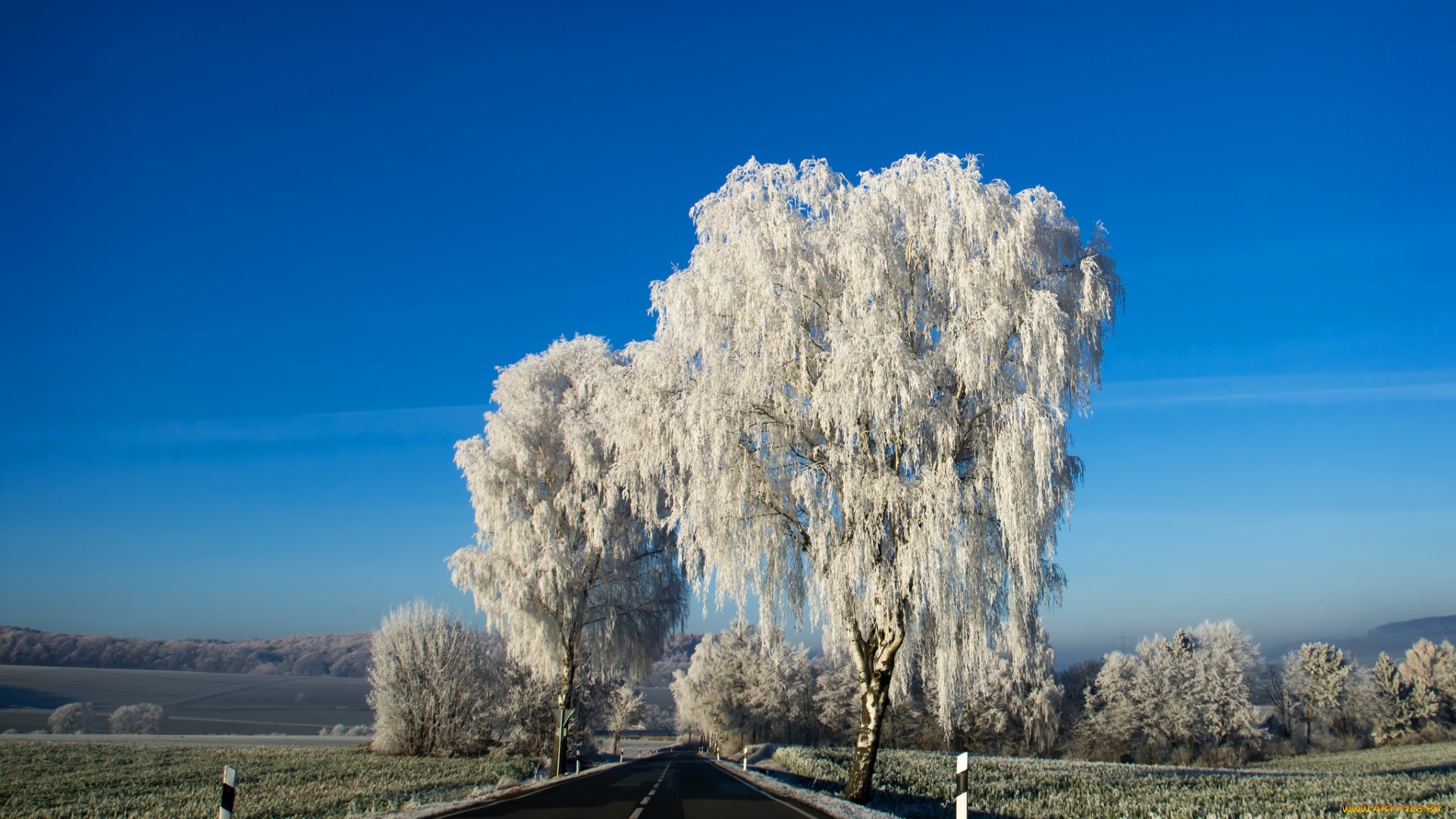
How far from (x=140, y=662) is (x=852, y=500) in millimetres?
214906

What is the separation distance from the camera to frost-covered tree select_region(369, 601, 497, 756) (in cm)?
2866

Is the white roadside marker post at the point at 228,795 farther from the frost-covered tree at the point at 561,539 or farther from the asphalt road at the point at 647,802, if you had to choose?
the frost-covered tree at the point at 561,539

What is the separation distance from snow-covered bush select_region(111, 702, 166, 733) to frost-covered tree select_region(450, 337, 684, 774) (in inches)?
2345

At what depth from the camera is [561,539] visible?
71.6ft

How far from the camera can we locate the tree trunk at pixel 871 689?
12.8m

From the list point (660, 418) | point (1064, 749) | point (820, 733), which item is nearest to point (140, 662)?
point (820, 733)

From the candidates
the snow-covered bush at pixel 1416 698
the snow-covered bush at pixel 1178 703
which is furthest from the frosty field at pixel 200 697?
the snow-covered bush at pixel 1416 698

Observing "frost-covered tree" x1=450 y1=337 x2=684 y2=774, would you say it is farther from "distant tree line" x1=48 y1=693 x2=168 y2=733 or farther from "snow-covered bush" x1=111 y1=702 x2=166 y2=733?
"snow-covered bush" x1=111 y1=702 x2=166 y2=733

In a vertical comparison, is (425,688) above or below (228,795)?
below

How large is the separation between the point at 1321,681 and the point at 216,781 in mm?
86182

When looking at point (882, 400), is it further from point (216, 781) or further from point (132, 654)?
point (132, 654)

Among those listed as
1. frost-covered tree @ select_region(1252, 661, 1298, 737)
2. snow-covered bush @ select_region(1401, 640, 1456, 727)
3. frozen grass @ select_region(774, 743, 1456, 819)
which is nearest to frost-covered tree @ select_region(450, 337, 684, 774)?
frozen grass @ select_region(774, 743, 1456, 819)

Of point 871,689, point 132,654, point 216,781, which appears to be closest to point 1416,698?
point 871,689

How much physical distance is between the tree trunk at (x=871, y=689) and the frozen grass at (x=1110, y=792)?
49 cm
